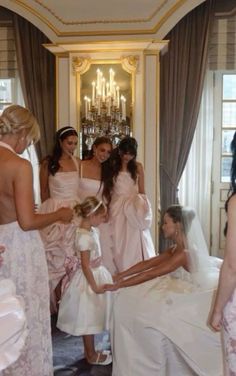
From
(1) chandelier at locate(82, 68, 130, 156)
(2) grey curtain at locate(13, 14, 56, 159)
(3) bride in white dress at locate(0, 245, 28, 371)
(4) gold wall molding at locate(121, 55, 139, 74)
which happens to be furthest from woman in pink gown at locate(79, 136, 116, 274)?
(3) bride in white dress at locate(0, 245, 28, 371)

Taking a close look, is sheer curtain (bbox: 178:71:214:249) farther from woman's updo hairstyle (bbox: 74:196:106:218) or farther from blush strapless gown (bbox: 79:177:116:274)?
woman's updo hairstyle (bbox: 74:196:106:218)

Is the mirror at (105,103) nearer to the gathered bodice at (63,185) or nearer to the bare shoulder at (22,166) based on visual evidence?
the gathered bodice at (63,185)

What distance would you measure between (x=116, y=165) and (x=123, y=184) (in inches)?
6.5

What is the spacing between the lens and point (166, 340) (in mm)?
2461

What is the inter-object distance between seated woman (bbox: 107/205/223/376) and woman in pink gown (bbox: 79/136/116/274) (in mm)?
1238

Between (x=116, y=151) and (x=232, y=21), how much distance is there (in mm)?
2045

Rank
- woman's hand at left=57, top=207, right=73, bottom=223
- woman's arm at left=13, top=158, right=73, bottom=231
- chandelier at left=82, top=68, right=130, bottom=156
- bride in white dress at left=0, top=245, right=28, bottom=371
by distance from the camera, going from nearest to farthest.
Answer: bride in white dress at left=0, top=245, right=28, bottom=371 < woman's arm at left=13, top=158, right=73, bottom=231 < woman's hand at left=57, top=207, right=73, bottom=223 < chandelier at left=82, top=68, right=130, bottom=156

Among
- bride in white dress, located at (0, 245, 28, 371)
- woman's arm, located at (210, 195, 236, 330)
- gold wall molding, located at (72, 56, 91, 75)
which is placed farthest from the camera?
gold wall molding, located at (72, 56, 91, 75)

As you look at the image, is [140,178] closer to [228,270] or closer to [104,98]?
[104,98]

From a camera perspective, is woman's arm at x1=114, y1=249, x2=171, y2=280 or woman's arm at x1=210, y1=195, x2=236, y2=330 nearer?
woman's arm at x1=210, y1=195, x2=236, y2=330

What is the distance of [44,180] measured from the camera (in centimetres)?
394

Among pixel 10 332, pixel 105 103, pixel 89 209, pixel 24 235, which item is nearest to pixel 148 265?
pixel 89 209

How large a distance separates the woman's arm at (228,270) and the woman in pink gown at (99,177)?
2.26m

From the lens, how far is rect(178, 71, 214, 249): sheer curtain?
16.9 ft
